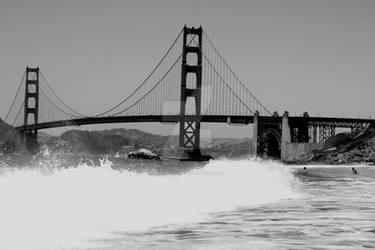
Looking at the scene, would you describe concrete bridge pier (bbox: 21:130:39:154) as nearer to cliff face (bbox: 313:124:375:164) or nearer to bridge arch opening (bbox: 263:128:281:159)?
bridge arch opening (bbox: 263:128:281:159)

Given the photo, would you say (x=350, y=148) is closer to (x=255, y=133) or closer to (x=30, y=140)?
(x=255, y=133)

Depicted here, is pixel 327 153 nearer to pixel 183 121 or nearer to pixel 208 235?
pixel 183 121

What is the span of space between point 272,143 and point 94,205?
10457 cm

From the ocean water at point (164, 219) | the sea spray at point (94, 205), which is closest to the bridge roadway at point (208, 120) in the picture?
the sea spray at point (94, 205)

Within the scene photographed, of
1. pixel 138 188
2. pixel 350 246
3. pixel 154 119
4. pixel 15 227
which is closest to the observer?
pixel 350 246

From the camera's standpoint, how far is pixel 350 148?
101125 millimetres

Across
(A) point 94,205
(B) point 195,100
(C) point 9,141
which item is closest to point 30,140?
(C) point 9,141

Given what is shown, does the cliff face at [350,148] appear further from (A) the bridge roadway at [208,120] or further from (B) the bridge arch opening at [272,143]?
(B) the bridge arch opening at [272,143]

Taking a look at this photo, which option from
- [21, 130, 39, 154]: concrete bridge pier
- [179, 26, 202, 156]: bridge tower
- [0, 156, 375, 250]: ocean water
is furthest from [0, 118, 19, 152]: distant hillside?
[0, 156, 375, 250]: ocean water

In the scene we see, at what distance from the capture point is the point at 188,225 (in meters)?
13.7

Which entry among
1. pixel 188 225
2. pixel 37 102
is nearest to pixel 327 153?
pixel 37 102

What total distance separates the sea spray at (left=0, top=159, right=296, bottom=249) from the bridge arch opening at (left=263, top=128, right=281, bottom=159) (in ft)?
287

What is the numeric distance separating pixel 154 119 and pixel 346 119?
41873 millimetres

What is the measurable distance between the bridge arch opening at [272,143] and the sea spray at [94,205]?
87.6 meters
